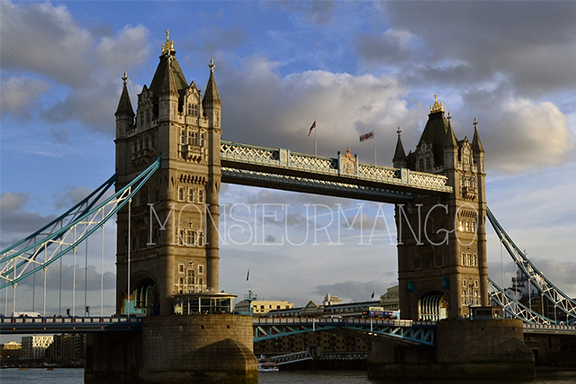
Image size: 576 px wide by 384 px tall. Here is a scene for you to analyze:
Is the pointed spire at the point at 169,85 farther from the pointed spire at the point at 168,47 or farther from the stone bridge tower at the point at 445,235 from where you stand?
the stone bridge tower at the point at 445,235

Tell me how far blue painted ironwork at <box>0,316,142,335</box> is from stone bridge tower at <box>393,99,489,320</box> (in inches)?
1641

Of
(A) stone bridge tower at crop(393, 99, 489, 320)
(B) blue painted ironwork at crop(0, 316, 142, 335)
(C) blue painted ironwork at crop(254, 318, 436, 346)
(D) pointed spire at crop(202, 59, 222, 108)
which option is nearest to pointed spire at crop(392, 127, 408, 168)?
(A) stone bridge tower at crop(393, 99, 489, 320)

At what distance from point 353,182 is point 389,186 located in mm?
5768

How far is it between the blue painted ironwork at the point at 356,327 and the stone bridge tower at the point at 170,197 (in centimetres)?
737

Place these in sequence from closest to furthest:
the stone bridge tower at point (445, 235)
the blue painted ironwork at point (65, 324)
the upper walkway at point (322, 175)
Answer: the blue painted ironwork at point (65, 324) → the upper walkway at point (322, 175) → the stone bridge tower at point (445, 235)

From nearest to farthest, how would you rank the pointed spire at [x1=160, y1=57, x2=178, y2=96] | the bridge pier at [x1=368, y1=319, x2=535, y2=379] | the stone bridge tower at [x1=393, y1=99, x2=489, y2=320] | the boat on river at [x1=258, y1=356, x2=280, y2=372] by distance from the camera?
the pointed spire at [x1=160, y1=57, x2=178, y2=96]
the bridge pier at [x1=368, y1=319, x2=535, y2=379]
the stone bridge tower at [x1=393, y1=99, x2=489, y2=320]
the boat on river at [x1=258, y1=356, x2=280, y2=372]

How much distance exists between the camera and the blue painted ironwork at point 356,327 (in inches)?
3423

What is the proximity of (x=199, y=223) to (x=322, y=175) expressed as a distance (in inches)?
644

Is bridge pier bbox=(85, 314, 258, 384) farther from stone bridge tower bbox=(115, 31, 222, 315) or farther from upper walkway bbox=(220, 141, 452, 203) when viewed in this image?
upper walkway bbox=(220, 141, 452, 203)

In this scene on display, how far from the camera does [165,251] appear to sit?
3243 inches

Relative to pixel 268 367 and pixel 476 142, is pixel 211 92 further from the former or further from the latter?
pixel 268 367

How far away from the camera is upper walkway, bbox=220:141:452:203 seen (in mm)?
89375

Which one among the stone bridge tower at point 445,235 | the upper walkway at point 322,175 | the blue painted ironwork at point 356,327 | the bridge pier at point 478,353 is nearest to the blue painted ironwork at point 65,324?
the blue painted ironwork at point 356,327

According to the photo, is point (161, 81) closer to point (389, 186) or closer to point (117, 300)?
point (117, 300)
